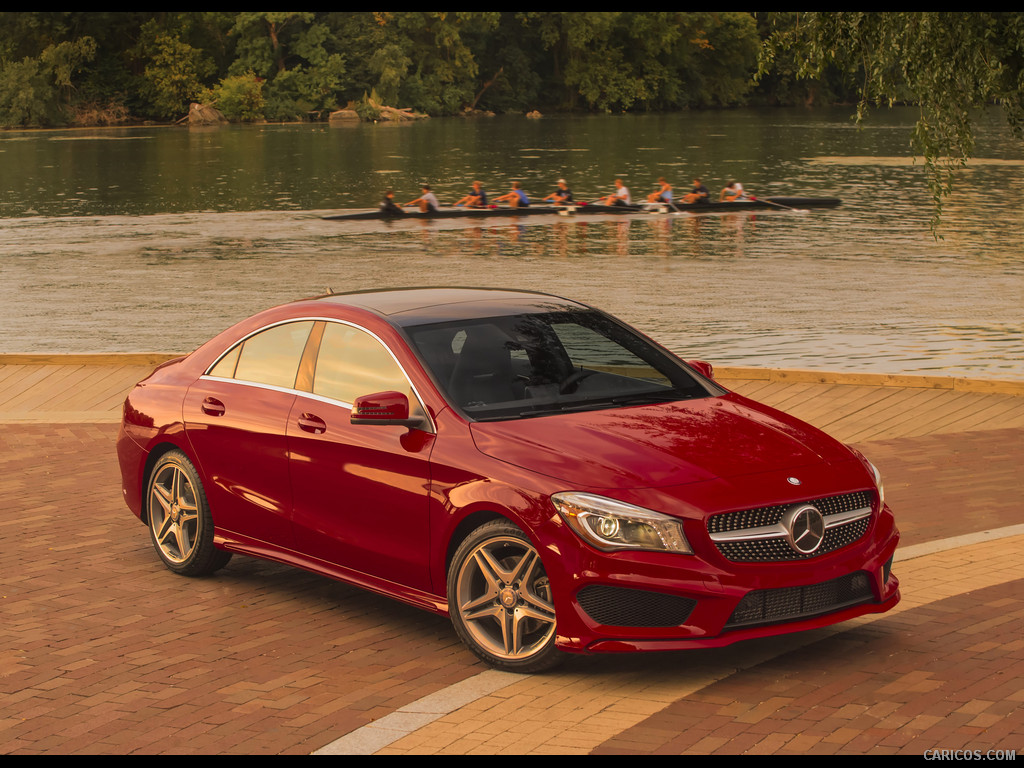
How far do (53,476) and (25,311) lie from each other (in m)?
23.2

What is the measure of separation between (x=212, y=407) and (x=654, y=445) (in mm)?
2787

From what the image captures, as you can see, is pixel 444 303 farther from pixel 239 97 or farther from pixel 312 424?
pixel 239 97

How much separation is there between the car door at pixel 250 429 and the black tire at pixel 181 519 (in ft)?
0.43

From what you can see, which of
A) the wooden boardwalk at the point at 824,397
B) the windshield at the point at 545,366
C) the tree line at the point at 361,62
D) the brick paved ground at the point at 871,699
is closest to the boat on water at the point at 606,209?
the wooden boardwalk at the point at 824,397

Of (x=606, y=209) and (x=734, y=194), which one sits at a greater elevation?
(x=734, y=194)

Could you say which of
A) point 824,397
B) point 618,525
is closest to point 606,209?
point 824,397

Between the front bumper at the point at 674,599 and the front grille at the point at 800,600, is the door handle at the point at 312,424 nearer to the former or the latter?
the front bumper at the point at 674,599

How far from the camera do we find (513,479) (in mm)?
6133

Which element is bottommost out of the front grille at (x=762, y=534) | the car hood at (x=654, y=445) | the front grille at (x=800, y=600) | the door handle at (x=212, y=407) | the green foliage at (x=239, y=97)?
the front grille at (x=800, y=600)

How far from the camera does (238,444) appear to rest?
7.59 m

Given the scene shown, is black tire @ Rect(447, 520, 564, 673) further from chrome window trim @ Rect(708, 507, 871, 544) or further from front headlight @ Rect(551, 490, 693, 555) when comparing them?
chrome window trim @ Rect(708, 507, 871, 544)

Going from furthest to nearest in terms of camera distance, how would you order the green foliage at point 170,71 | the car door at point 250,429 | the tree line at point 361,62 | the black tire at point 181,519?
1. the green foliage at point 170,71
2. the tree line at point 361,62
3. the black tire at point 181,519
4. the car door at point 250,429

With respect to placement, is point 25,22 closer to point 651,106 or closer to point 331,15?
point 331,15

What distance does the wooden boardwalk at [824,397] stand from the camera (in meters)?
12.3
